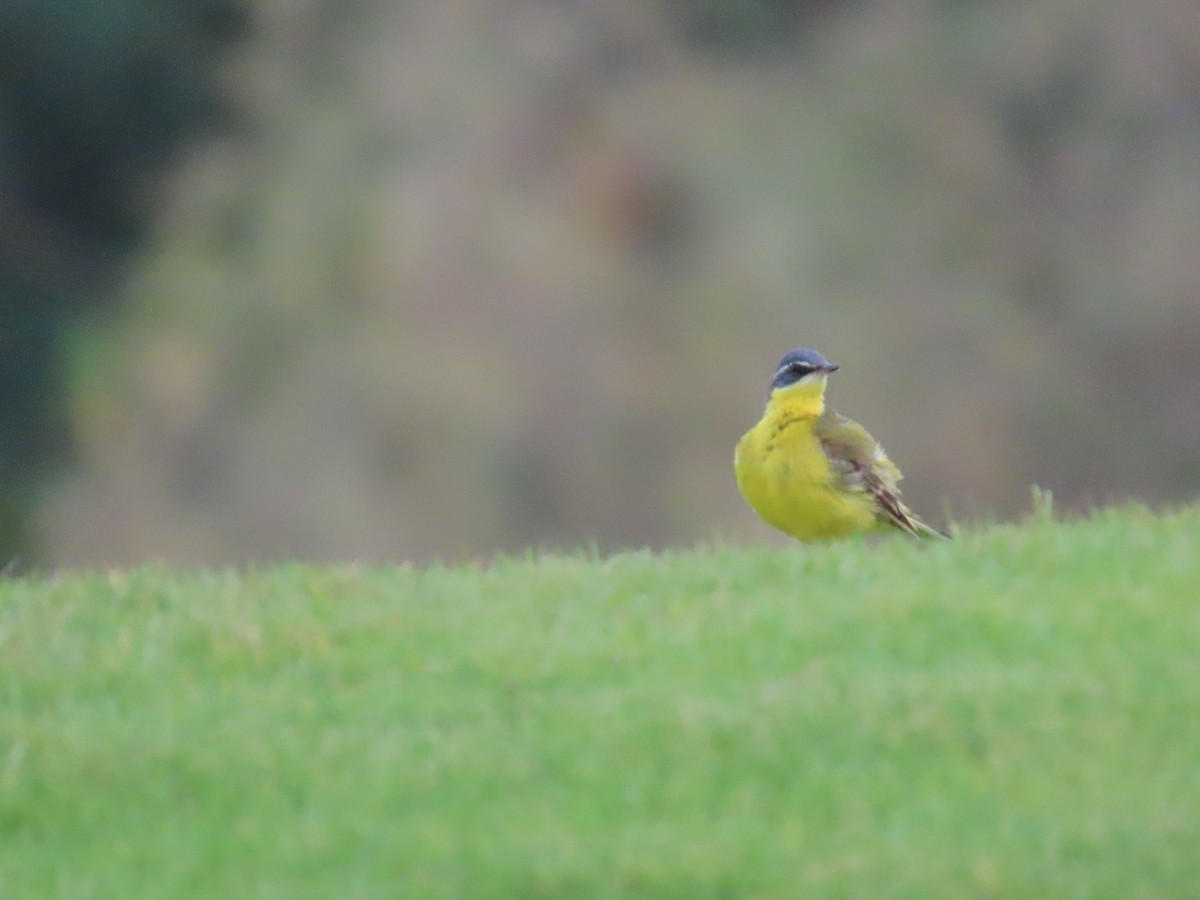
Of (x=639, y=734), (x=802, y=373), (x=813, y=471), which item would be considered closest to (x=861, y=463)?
(x=813, y=471)

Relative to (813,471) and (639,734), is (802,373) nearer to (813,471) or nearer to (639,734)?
(813,471)

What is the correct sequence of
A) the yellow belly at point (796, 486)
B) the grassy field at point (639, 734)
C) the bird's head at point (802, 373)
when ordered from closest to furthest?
1. the grassy field at point (639, 734)
2. the yellow belly at point (796, 486)
3. the bird's head at point (802, 373)

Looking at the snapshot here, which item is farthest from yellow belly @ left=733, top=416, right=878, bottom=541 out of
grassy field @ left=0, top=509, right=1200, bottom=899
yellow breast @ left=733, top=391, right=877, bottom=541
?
grassy field @ left=0, top=509, right=1200, bottom=899

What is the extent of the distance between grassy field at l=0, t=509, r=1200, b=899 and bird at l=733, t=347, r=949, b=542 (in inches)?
56.1

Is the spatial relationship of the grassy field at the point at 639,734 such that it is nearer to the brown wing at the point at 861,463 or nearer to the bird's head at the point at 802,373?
the brown wing at the point at 861,463

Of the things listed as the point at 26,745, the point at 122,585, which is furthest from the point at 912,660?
the point at 122,585

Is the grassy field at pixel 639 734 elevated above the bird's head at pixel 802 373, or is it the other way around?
the bird's head at pixel 802 373

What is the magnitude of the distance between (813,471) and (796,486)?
0.11 m

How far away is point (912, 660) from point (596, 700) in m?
1.13

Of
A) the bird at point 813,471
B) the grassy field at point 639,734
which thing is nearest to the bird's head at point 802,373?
the bird at point 813,471

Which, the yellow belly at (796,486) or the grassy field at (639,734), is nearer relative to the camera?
the grassy field at (639,734)

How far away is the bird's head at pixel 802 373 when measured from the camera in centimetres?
1055

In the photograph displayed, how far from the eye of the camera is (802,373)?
417 inches

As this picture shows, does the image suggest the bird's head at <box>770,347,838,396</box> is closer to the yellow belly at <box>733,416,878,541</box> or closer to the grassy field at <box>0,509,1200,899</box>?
the yellow belly at <box>733,416,878,541</box>
